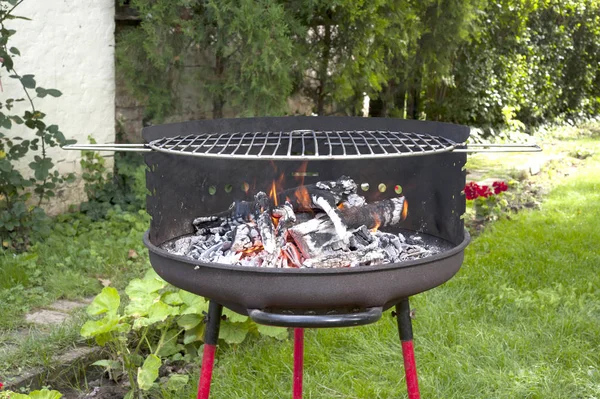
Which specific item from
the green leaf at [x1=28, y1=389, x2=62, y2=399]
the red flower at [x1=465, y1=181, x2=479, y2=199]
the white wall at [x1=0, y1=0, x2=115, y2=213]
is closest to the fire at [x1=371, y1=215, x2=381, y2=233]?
the green leaf at [x1=28, y1=389, x2=62, y2=399]

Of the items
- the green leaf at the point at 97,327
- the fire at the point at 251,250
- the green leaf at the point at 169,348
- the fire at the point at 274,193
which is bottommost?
the green leaf at the point at 169,348

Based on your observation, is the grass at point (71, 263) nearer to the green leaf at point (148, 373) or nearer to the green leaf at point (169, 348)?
the green leaf at point (169, 348)

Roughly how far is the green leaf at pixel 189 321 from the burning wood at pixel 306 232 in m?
0.68

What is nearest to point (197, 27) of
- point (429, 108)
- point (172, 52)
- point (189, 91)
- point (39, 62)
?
point (172, 52)

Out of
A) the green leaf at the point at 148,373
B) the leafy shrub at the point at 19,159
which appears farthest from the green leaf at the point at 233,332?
the leafy shrub at the point at 19,159

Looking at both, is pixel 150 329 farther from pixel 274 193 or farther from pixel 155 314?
pixel 274 193

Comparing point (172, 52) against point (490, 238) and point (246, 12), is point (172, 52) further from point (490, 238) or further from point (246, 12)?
point (490, 238)

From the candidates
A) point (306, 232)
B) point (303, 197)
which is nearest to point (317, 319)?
point (306, 232)

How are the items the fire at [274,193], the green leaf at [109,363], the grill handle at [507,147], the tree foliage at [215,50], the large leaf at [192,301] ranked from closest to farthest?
the grill handle at [507,147] < the fire at [274,193] < the green leaf at [109,363] < the large leaf at [192,301] < the tree foliage at [215,50]

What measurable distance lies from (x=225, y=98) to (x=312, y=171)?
2663 mm

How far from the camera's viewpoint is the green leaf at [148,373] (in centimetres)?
240

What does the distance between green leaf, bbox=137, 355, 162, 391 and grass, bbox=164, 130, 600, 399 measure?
0.21 meters

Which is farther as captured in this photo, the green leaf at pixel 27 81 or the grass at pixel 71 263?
the green leaf at pixel 27 81

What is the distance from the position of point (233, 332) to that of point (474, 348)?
3.17 ft
